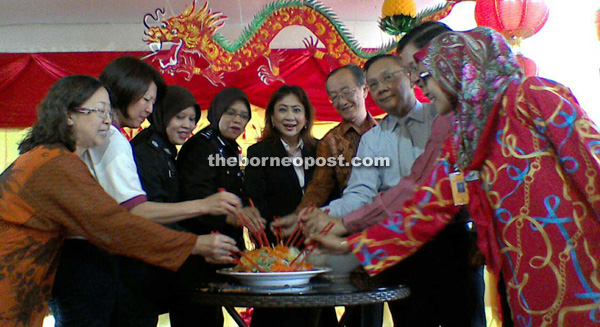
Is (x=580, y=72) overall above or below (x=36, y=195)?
above

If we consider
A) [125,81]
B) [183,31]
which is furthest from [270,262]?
[183,31]

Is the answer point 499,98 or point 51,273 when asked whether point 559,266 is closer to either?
point 499,98

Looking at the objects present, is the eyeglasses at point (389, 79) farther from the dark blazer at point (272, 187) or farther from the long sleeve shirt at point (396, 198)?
the dark blazer at point (272, 187)

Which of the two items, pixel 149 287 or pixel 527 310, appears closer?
pixel 527 310

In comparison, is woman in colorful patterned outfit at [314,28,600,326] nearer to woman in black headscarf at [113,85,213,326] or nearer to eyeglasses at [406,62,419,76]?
eyeglasses at [406,62,419,76]

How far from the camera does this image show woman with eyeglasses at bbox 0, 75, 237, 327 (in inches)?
61.3

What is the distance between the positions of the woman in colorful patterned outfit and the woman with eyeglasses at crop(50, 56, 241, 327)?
0.86m

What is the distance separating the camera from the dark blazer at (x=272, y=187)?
279 cm

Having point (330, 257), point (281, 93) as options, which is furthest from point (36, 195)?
point (281, 93)

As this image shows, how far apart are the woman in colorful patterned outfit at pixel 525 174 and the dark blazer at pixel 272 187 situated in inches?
52.6

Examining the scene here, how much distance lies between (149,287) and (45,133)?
67cm

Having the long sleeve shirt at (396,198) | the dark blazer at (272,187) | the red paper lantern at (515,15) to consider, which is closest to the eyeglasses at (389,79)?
the long sleeve shirt at (396,198)

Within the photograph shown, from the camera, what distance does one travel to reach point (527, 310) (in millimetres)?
1295

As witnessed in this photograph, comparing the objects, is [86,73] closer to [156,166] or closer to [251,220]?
[156,166]
